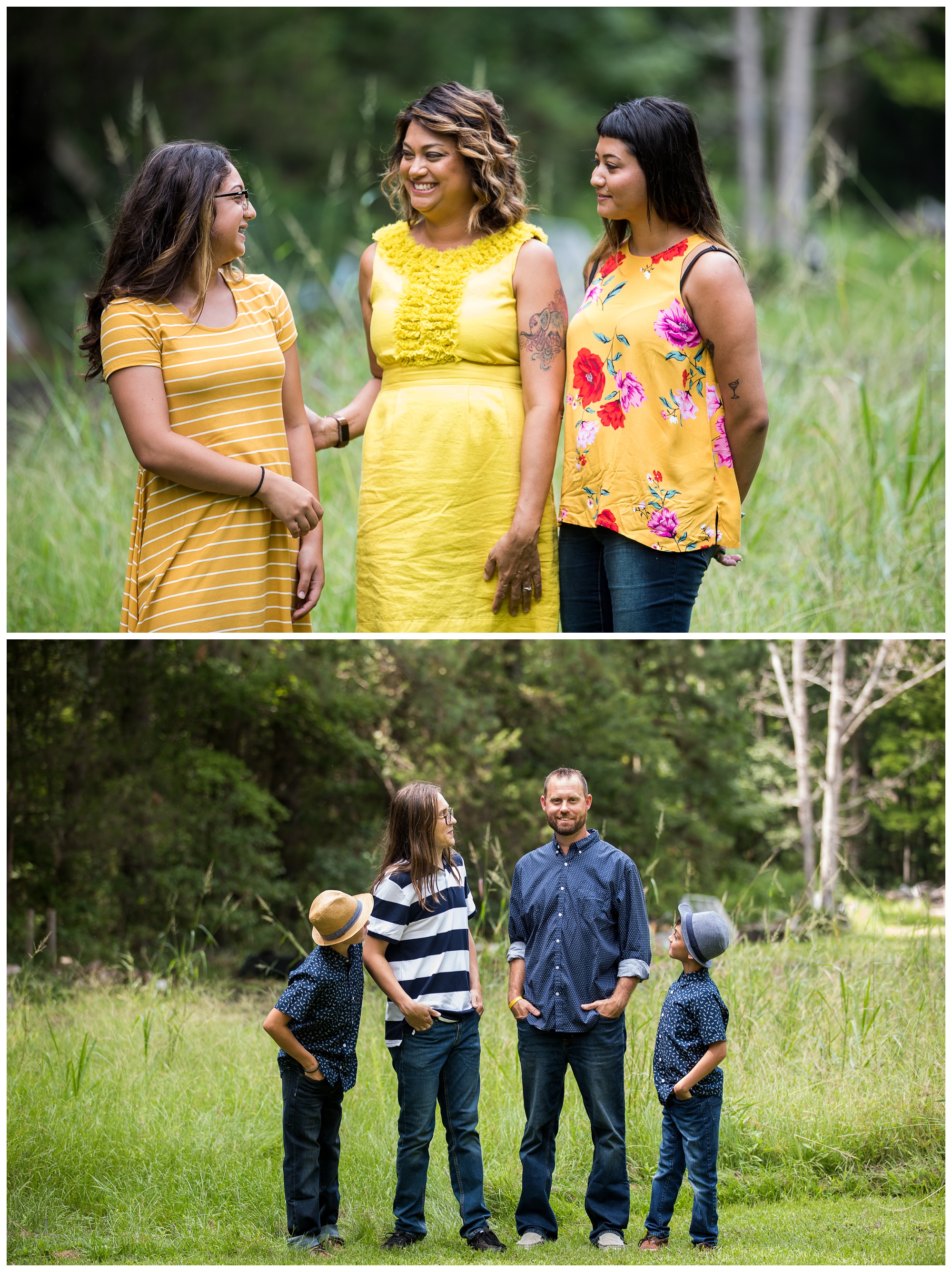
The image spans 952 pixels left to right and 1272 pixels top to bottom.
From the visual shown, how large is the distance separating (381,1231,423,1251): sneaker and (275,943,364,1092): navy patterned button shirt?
0.45 meters

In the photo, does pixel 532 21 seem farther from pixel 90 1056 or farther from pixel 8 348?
pixel 90 1056

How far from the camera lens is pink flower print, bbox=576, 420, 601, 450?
10.7 ft

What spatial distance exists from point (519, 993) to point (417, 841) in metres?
0.58

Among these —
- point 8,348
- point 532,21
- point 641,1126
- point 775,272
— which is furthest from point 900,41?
point 641,1126

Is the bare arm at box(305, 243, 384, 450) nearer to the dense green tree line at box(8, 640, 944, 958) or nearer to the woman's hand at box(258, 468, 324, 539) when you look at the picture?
the woman's hand at box(258, 468, 324, 539)

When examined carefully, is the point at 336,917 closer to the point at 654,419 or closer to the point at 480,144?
the point at 654,419

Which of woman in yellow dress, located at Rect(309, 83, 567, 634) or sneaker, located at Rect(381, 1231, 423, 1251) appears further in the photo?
sneaker, located at Rect(381, 1231, 423, 1251)

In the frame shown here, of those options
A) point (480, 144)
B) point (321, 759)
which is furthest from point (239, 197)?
point (321, 759)

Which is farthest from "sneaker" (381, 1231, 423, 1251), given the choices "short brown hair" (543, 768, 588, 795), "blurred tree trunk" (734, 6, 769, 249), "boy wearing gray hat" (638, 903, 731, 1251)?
"blurred tree trunk" (734, 6, 769, 249)

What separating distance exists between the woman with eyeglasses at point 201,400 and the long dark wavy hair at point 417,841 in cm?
65

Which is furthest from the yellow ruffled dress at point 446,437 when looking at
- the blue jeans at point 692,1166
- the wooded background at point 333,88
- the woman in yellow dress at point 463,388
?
A: the wooded background at point 333,88

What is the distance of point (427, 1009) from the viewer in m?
3.39

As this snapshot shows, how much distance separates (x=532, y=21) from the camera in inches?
723

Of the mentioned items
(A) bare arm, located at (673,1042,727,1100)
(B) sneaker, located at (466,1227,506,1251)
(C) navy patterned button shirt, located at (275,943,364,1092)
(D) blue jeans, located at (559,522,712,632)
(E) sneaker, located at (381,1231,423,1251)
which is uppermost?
(D) blue jeans, located at (559,522,712,632)
